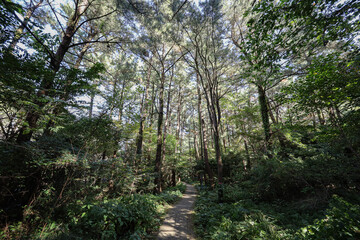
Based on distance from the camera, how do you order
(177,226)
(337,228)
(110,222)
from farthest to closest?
(177,226), (110,222), (337,228)

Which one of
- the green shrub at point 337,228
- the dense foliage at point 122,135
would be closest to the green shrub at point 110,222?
the dense foliage at point 122,135

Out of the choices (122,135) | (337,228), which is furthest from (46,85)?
(337,228)

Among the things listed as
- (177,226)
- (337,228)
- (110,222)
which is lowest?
(177,226)

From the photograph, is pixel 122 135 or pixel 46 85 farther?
pixel 122 135

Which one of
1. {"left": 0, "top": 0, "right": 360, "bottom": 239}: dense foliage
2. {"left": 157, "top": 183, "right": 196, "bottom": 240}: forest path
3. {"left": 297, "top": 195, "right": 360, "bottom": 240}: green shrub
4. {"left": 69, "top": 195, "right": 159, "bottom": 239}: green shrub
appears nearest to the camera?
{"left": 297, "top": 195, "right": 360, "bottom": 240}: green shrub

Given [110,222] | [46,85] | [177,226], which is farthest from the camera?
[177,226]

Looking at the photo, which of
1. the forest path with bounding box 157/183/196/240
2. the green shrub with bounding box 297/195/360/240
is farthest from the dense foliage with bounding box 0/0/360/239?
the forest path with bounding box 157/183/196/240

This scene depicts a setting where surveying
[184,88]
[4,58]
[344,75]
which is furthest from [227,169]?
[4,58]

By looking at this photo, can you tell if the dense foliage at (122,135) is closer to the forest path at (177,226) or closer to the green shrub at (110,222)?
the green shrub at (110,222)

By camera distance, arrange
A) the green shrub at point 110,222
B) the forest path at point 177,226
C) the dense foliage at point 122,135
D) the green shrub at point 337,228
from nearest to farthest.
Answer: the green shrub at point 337,228 → the dense foliage at point 122,135 → the green shrub at point 110,222 → the forest path at point 177,226

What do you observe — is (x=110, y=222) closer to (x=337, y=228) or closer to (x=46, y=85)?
(x=46, y=85)

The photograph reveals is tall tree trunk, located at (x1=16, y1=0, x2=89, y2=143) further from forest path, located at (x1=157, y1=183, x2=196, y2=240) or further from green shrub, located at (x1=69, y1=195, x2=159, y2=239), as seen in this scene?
forest path, located at (x1=157, y1=183, x2=196, y2=240)

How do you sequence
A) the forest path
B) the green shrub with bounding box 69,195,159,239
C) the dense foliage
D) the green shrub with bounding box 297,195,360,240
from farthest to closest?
the forest path, the green shrub with bounding box 69,195,159,239, the dense foliage, the green shrub with bounding box 297,195,360,240

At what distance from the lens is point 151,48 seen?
1012cm
